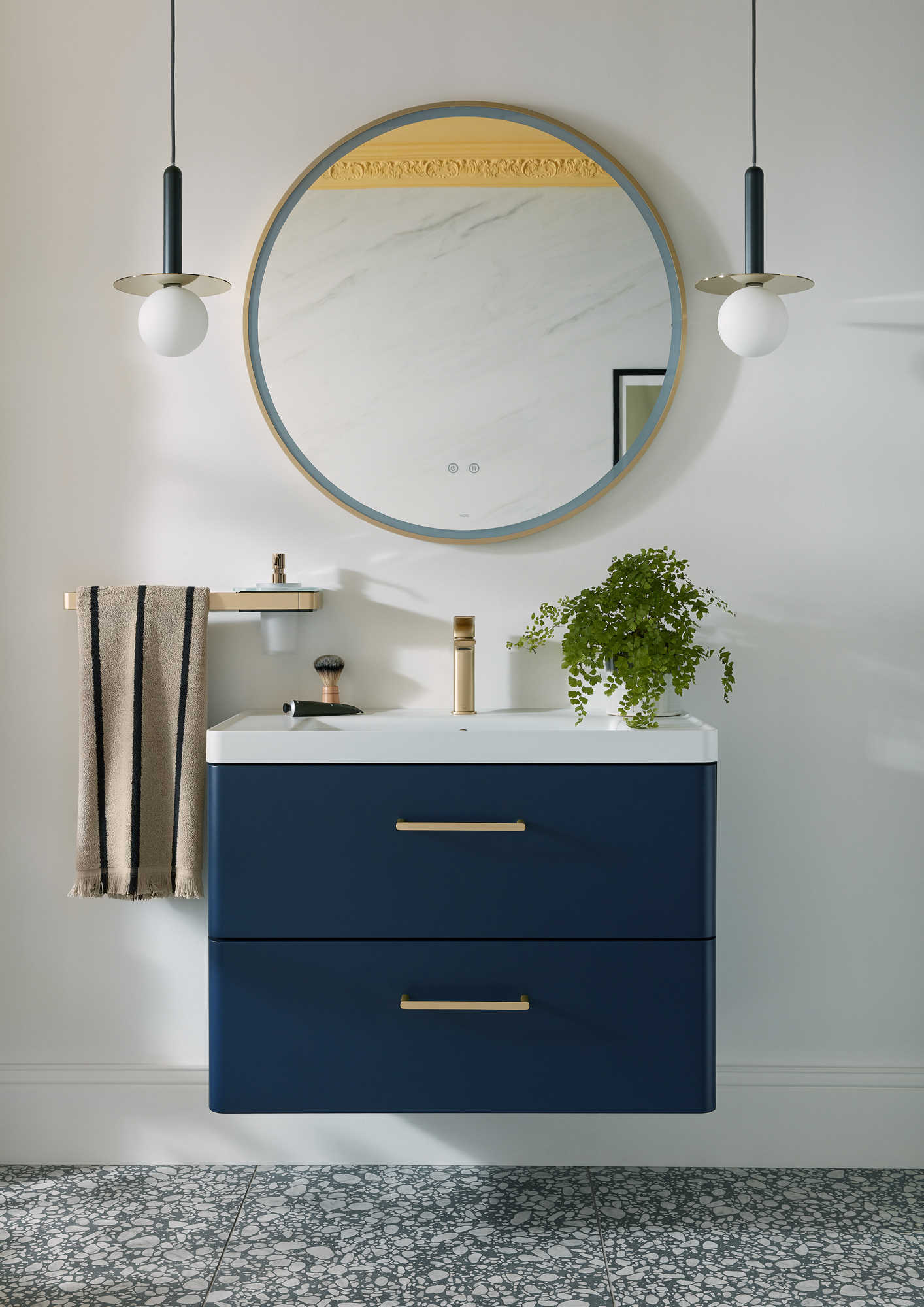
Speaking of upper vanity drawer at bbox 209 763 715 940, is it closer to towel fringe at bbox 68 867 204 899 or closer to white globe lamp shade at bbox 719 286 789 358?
towel fringe at bbox 68 867 204 899

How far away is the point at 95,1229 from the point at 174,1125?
26 centimetres

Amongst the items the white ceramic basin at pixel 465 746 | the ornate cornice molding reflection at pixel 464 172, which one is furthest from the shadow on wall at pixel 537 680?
the ornate cornice molding reflection at pixel 464 172

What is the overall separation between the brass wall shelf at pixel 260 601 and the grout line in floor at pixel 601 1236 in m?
1.24

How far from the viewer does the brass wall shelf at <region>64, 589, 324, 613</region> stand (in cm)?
187

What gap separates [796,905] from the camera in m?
1.99

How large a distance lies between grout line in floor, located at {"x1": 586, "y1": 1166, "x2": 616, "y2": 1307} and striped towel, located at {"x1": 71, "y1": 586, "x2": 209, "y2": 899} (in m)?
0.94

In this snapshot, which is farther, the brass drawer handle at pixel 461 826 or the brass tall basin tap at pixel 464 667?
the brass tall basin tap at pixel 464 667

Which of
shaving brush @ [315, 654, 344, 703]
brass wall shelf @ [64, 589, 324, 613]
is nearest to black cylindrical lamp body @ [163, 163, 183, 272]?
brass wall shelf @ [64, 589, 324, 613]

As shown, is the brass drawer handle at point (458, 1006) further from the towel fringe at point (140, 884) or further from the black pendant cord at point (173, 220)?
the black pendant cord at point (173, 220)

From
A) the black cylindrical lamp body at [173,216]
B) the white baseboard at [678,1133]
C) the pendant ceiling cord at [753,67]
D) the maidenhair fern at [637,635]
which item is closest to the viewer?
the black cylindrical lamp body at [173,216]

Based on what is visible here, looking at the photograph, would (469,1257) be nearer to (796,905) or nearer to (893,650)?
(796,905)

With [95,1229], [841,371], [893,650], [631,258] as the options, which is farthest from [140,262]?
[95,1229]

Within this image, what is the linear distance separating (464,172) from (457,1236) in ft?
6.51

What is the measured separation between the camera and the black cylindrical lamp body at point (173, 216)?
1568mm
